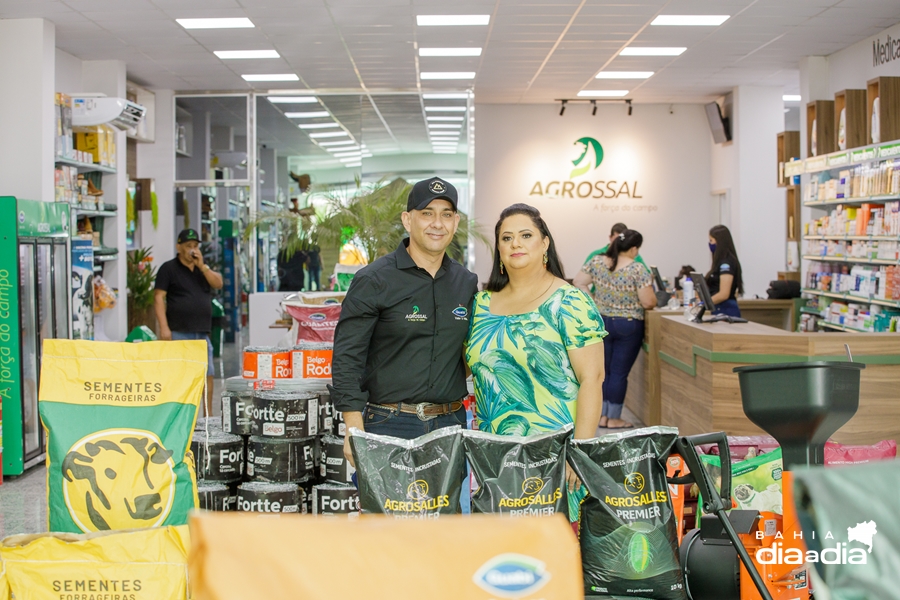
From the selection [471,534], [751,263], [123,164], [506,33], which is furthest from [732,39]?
[471,534]

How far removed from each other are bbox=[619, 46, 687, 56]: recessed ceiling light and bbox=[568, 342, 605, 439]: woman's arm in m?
7.16

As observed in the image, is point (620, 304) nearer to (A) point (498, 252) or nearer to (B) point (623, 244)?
(B) point (623, 244)

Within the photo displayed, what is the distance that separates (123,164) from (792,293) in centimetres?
729

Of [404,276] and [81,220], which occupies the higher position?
[81,220]

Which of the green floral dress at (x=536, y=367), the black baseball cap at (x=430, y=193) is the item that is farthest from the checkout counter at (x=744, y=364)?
the black baseball cap at (x=430, y=193)

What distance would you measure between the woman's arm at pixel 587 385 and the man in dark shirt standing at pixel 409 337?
16.8 inches

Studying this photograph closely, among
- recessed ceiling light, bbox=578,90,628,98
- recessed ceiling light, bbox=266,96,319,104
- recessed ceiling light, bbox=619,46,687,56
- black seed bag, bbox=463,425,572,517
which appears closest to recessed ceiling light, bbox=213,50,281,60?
recessed ceiling light, bbox=266,96,319,104

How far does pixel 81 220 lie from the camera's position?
8.50 meters

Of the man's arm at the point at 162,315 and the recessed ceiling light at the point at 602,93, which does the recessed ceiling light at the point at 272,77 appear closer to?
the recessed ceiling light at the point at 602,93

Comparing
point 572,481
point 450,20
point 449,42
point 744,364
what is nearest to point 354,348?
point 572,481

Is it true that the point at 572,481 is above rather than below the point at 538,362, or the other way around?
below

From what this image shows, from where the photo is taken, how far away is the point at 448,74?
1041cm

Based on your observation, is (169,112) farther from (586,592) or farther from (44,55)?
(586,592)

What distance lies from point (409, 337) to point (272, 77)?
8595 mm
